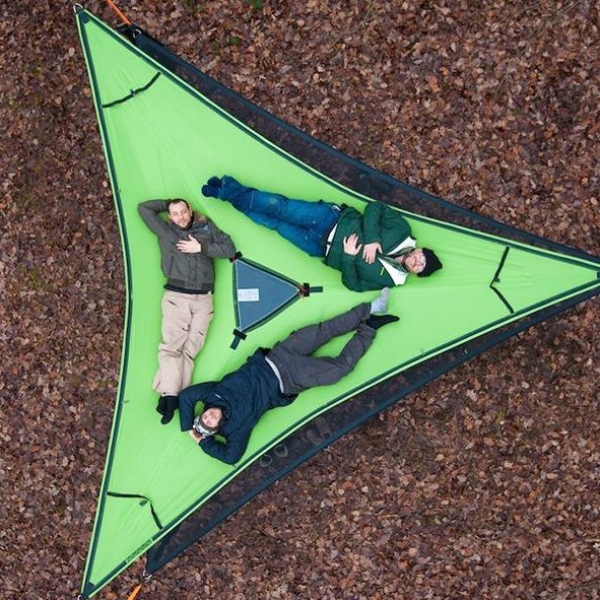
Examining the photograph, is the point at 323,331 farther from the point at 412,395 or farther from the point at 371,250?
the point at 412,395

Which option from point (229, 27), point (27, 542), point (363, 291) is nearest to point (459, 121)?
point (363, 291)

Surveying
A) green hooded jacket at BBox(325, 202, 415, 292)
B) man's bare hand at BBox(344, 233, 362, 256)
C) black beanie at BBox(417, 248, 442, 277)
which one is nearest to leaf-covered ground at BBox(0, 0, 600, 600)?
green hooded jacket at BBox(325, 202, 415, 292)

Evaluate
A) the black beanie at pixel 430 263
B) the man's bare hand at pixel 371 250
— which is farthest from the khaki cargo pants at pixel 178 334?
the black beanie at pixel 430 263

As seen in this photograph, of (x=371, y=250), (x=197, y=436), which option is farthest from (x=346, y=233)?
(x=197, y=436)

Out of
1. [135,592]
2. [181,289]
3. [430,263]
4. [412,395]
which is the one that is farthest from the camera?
[135,592]

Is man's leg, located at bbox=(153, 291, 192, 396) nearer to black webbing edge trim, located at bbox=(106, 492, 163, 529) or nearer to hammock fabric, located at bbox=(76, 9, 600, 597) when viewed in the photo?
hammock fabric, located at bbox=(76, 9, 600, 597)

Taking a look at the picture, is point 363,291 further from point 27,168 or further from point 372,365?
point 27,168
